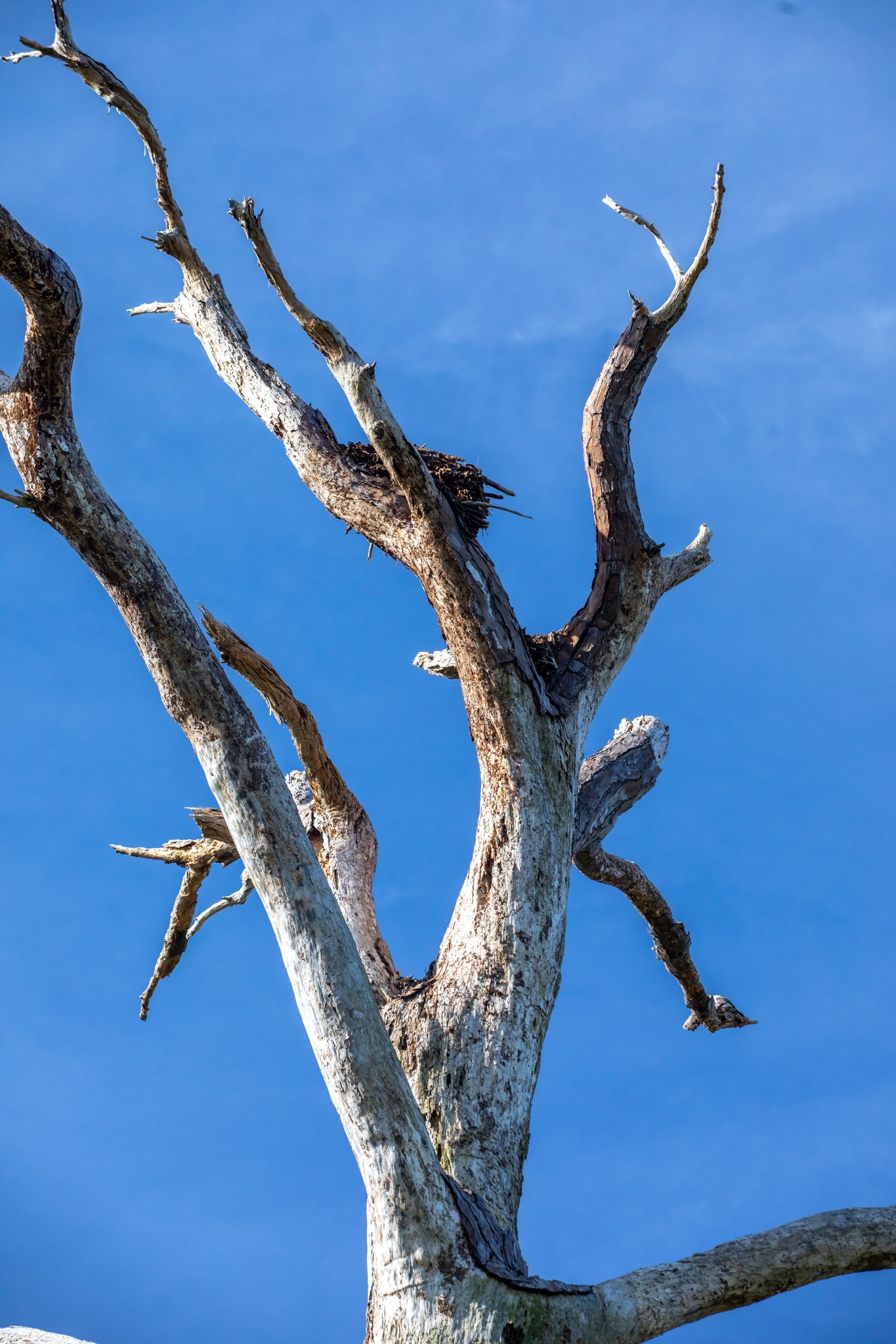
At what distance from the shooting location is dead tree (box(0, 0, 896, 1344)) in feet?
12.5

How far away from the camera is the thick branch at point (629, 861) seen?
6.20m

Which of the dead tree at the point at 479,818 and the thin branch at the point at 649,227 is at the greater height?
the thin branch at the point at 649,227

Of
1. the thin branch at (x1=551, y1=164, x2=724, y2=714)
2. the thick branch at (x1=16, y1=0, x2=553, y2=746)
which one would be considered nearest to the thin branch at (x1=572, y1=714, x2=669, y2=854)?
the thin branch at (x1=551, y1=164, x2=724, y2=714)

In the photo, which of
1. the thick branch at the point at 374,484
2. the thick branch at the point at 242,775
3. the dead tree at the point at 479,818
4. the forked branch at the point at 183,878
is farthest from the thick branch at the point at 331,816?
the thick branch at the point at 242,775

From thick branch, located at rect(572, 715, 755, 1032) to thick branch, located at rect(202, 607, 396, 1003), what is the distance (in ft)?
3.68

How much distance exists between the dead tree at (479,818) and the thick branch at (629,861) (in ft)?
0.06

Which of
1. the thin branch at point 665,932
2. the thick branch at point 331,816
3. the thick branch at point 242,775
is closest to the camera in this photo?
the thick branch at point 242,775

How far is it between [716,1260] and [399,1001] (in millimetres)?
1612

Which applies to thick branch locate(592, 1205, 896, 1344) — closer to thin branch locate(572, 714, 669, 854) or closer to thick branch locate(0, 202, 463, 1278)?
thick branch locate(0, 202, 463, 1278)

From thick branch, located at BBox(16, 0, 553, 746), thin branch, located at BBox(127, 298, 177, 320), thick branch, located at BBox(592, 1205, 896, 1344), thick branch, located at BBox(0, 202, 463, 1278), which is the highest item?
thin branch, located at BBox(127, 298, 177, 320)

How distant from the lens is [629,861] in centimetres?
680

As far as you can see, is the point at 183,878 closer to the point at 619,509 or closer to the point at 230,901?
the point at 230,901

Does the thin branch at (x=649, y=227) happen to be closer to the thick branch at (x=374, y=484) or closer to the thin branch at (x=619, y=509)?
the thin branch at (x=619, y=509)

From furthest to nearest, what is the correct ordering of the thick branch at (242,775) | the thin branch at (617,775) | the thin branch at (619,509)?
1. the thin branch at (617,775)
2. the thin branch at (619,509)
3. the thick branch at (242,775)
